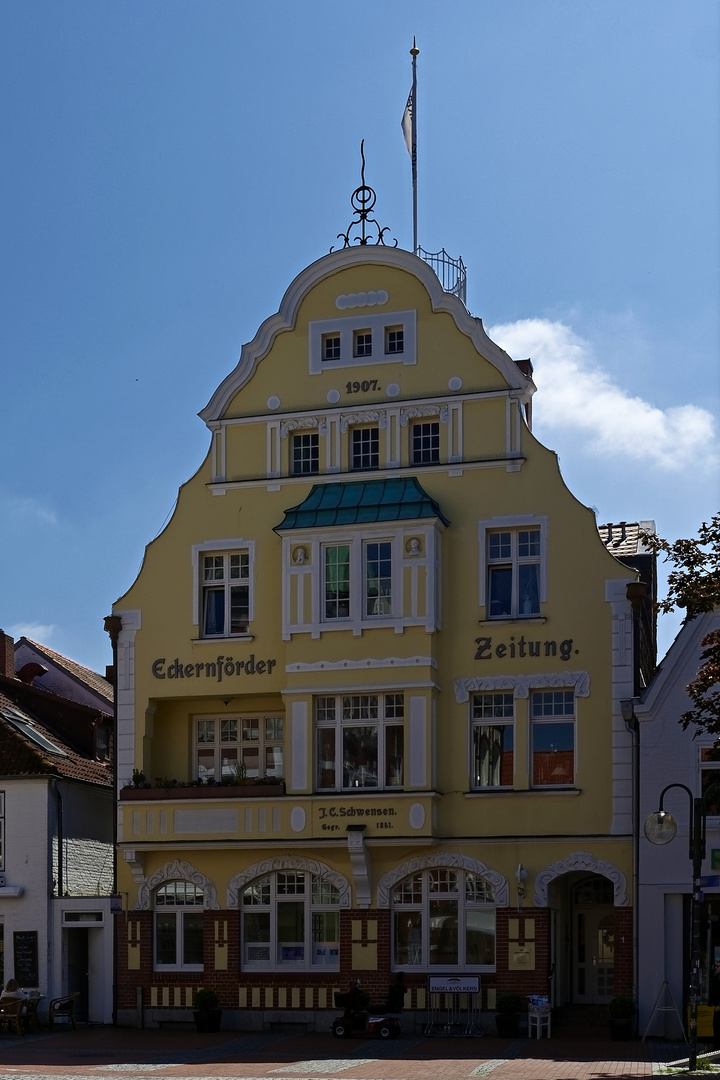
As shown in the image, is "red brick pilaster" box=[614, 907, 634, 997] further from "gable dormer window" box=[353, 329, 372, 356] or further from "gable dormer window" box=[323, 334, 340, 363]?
"gable dormer window" box=[323, 334, 340, 363]

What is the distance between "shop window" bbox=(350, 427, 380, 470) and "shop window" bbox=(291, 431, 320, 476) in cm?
85

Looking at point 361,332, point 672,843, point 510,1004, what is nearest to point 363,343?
point 361,332

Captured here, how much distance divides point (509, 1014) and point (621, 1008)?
2.38 metres

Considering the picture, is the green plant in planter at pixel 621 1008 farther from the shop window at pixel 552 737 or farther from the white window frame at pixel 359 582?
the white window frame at pixel 359 582

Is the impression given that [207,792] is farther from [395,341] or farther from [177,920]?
[395,341]

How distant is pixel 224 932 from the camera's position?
115 feet

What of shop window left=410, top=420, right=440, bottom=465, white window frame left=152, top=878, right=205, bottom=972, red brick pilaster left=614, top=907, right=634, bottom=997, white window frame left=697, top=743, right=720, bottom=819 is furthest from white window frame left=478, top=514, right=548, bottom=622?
white window frame left=152, top=878, right=205, bottom=972

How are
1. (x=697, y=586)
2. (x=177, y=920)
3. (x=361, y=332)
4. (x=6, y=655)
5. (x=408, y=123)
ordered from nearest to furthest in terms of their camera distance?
(x=697, y=586), (x=177, y=920), (x=361, y=332), (x=408, y=123), (x=6, y=655)

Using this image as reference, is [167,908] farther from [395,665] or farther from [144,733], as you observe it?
[395,665]

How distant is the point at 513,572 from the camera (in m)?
34.7

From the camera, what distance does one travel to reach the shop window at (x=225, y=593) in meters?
36.2

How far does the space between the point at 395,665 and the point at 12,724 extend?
9850 mm

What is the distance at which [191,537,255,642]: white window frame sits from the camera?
36.0 m

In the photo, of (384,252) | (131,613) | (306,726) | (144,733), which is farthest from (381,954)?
(384,252)
